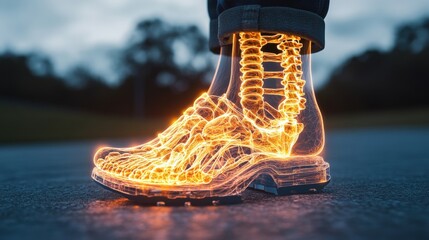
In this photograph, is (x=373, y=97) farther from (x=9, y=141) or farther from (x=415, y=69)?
(x=9, y=141)

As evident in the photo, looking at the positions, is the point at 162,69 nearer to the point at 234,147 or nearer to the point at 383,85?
the point at 383,85

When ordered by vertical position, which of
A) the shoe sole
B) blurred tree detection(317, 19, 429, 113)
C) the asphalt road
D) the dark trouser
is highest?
blurred tree detection(317, 19, 429, 113)

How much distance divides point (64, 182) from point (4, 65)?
3473 centimetres

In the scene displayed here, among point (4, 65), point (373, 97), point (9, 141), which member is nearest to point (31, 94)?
point (4, 65)

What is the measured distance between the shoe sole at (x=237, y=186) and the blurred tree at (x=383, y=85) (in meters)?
33.1

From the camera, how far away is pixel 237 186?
2.18m

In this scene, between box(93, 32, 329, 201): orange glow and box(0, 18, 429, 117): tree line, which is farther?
box(0, 18, 429, 117): tree line

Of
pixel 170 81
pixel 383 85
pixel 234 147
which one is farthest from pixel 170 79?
pixel 234 147

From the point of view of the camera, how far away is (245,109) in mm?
2496

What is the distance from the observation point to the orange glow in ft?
6.97

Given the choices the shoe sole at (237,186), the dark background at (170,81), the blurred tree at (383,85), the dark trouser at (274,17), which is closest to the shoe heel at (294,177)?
the shoe sole at (237,186)

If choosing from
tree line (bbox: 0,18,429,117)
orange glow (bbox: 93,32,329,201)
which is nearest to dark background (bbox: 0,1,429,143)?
tree line (bbox: 0,18,429,117)

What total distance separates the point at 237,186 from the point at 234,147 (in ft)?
1.09

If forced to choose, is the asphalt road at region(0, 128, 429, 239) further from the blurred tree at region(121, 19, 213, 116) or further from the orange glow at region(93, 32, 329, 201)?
the blurred tree at region(121, 19, 213, 116)
